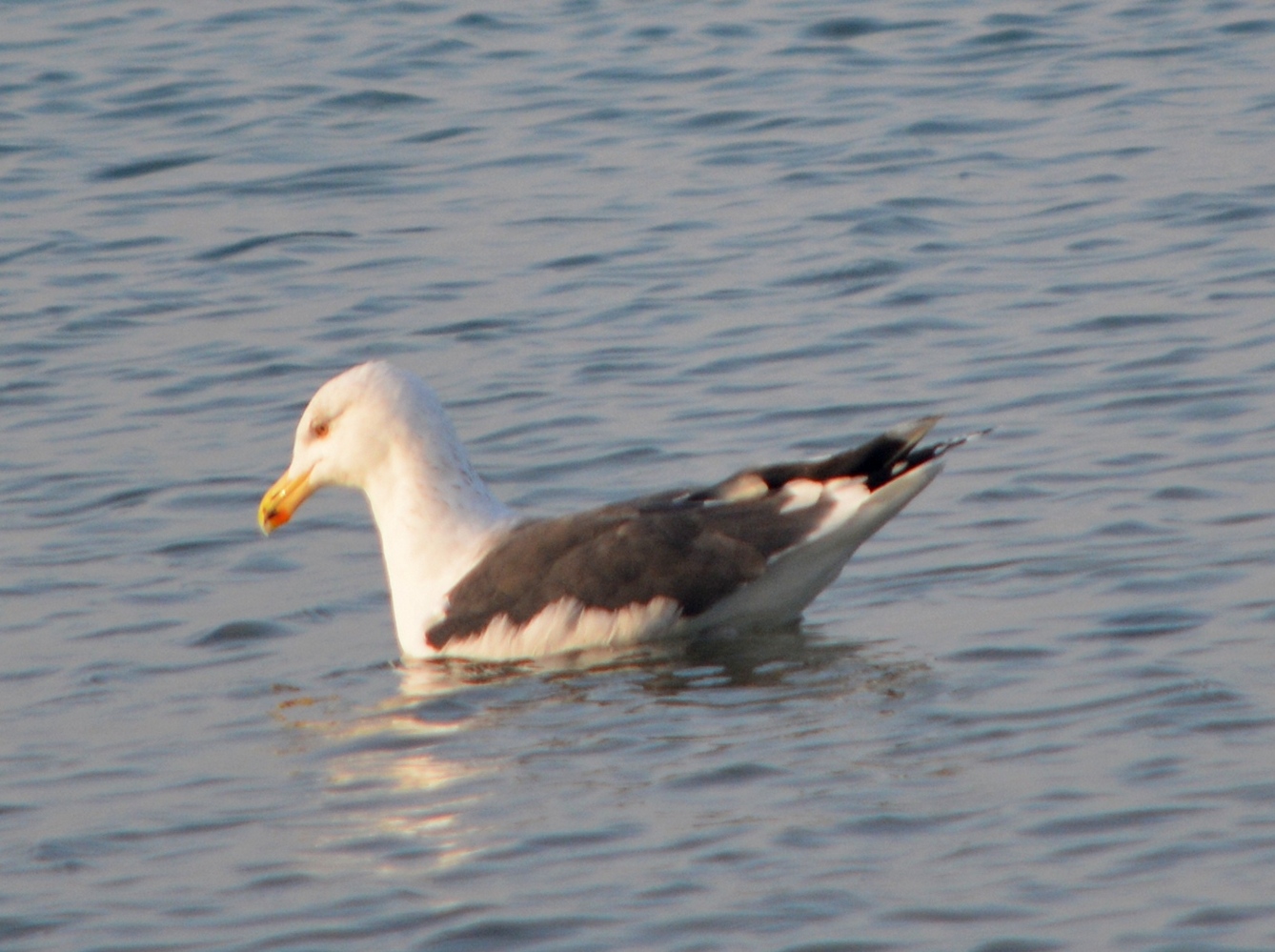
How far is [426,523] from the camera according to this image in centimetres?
897

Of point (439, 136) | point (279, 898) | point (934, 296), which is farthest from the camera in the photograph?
point (439, 136)

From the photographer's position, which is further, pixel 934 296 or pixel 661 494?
pixel 934 296

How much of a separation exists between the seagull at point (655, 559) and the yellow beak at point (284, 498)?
565 millimetres

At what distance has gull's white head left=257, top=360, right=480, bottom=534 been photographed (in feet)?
29.8

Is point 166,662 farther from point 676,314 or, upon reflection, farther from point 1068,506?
point 676,314

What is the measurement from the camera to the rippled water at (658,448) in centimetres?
634

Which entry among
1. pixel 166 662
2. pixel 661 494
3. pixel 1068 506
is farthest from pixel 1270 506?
pixel 166 662

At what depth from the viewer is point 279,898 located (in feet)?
20.9

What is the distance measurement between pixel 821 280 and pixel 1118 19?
21.6ft

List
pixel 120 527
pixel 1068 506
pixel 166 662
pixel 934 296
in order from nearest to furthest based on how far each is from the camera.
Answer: pixel 166 662, pixel 1068 506, pixel 120 527, pixel 934 296

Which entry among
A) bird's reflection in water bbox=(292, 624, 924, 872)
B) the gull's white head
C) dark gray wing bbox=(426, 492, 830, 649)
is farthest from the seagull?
the gull's white head

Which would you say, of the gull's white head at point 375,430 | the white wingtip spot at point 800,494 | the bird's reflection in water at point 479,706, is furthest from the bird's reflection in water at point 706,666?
the gull's white head at point 375,430

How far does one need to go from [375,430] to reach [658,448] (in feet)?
6.06

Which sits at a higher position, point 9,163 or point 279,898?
point 9,163
